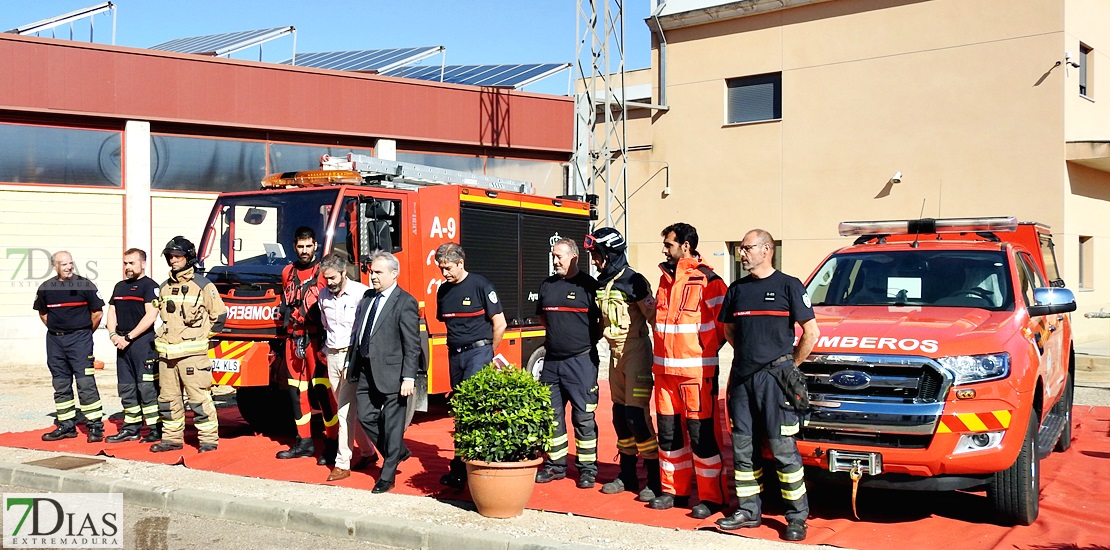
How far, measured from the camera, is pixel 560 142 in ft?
71.8

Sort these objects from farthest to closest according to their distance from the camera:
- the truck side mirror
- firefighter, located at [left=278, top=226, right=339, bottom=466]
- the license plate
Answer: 1. the license plate
2. firefighter, located at [left=278, top=226, right=339, bottom=466]
3. the truck side mirror

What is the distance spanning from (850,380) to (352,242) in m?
5.19

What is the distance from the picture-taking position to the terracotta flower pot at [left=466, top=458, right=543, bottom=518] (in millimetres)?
6594

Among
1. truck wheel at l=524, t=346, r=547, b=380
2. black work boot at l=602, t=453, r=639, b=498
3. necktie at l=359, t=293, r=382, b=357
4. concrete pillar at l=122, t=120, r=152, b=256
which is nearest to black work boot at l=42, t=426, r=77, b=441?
necktie at l=359, t=293, r=382, b=357

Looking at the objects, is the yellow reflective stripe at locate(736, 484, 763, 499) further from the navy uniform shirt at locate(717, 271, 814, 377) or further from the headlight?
the headlight

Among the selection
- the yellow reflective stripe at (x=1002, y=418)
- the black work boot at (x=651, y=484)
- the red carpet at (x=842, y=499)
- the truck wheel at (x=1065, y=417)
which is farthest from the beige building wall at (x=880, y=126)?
the black work boot at (x=651, y=484)

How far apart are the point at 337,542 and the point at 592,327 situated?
8.07ft

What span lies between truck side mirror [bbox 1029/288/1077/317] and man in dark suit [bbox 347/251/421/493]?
4.53m

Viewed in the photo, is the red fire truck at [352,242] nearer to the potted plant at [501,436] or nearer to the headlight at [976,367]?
the potted plant at [501,436]

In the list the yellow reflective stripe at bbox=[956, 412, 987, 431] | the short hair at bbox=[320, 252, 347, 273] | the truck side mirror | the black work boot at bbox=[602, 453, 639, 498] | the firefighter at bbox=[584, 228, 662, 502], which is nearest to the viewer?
the yellow reflective stripe at bbox=[956, 412, 987, 431]

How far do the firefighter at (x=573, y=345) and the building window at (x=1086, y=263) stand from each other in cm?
1578

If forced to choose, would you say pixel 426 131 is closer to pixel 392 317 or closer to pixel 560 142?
pixel 560 142

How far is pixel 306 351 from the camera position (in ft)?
28.5

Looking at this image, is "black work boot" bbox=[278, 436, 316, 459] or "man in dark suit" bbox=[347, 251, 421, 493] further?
"black work boot" bbox=[278, 436, 316, 459]
